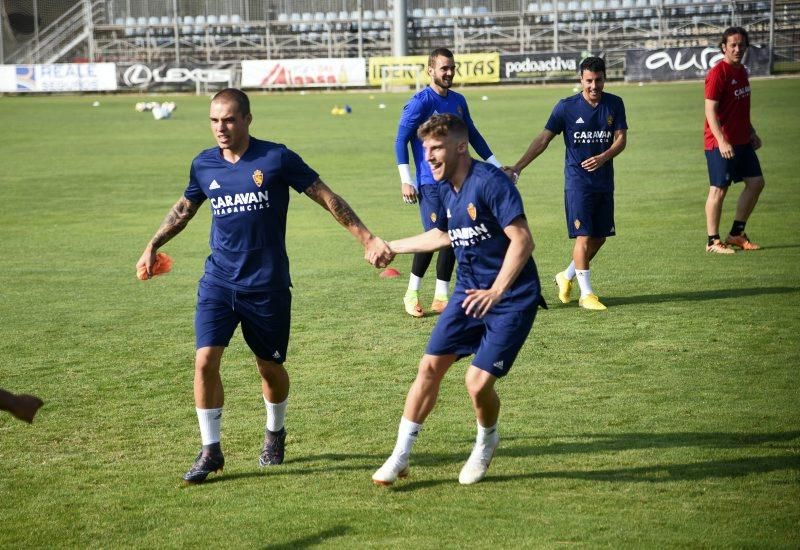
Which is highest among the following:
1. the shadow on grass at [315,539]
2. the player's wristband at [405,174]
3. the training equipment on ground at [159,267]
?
the player's wristband at [405,174]

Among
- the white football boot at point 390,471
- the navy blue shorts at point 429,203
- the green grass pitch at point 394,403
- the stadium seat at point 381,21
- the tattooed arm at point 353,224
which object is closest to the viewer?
the green grass pitch at point 394,403

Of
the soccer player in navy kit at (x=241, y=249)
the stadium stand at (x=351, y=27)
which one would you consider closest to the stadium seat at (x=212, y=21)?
the stadium stand at (x=351, y=27)

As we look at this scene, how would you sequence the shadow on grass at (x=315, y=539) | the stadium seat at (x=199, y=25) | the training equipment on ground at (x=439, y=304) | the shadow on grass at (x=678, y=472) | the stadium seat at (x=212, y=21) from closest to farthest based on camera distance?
the shadow on grass at (x=315, y=539) < the shadow on grass at (x=678, y=472) < the training equipment on ground at (x=439, y=304) < the stadium seat at (x=212, y=21) < the stadium seat at (x=199, y=25)

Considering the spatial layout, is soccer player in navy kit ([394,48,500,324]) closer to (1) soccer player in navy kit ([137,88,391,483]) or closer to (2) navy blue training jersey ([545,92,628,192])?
(2) navy blue training jersey ([545,92,628,192])

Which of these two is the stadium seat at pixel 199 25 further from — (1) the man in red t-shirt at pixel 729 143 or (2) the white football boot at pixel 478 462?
(2) the white football boot at pixel 478 462

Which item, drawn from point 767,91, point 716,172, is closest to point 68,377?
point 716,172

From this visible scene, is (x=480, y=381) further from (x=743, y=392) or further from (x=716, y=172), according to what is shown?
(x=716, y=172)

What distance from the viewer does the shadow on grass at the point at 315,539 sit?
5234 millimetres

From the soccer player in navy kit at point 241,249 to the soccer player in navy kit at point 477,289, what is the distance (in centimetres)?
61

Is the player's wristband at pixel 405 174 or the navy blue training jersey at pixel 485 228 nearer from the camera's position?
the navy blue training jersey at pixel 485 228

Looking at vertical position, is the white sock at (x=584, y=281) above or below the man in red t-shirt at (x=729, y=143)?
below

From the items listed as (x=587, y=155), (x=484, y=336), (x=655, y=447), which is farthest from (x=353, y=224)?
(x=587, y=155)

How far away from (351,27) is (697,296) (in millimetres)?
50382

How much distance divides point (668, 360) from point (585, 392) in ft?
3.81
